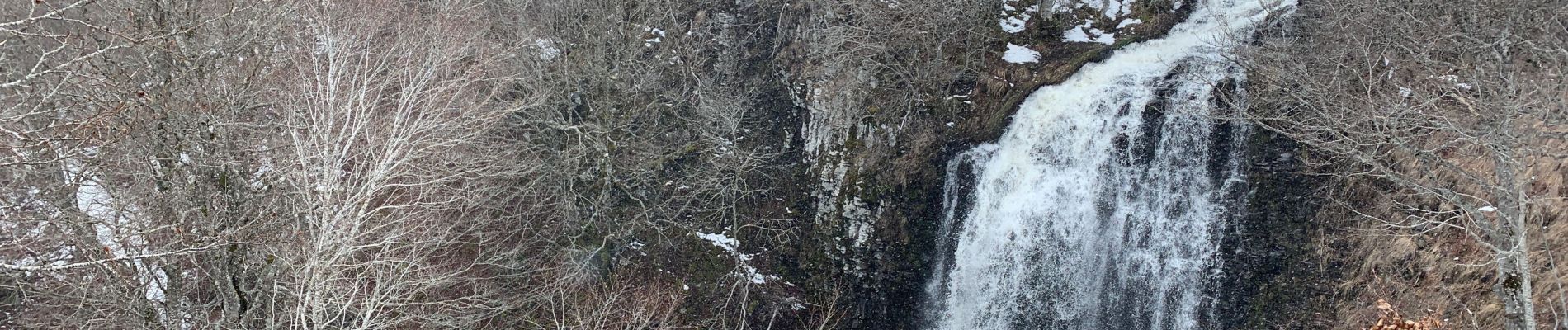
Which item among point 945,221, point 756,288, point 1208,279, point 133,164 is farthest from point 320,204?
point 1208,279

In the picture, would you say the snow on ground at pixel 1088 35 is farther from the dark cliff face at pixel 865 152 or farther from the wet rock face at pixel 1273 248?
the wet rock face at pixel 1273 248

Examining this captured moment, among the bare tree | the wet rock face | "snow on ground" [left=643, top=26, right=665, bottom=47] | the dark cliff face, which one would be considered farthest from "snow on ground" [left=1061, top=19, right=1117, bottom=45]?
"snow on ground" [left=643, top=26, right=665, bottom=47]

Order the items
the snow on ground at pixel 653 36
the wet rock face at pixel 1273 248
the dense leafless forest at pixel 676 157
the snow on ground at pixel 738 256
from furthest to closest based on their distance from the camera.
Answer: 1. the snow on ground at pixel 653 36
2. the snow on ground at pixel 738 256
3. the wet rock face at pixel 1273 248
4. the dense leafless forest at pixel 676 157

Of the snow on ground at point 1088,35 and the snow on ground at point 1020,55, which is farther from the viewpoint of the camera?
the snow on ground at point 1088,35

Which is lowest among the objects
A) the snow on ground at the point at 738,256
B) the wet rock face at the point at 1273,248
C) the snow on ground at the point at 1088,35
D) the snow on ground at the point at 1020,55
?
the snow on ground at the point at 738,256

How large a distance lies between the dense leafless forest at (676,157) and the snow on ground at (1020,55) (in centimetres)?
13

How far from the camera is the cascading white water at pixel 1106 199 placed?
13773mm

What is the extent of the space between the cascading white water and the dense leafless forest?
42cm

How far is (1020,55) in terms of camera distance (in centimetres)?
1631

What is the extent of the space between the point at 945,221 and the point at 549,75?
24.4 ft

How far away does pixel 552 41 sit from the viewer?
55.7 feet

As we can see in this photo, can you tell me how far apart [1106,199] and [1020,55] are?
10.6 ft

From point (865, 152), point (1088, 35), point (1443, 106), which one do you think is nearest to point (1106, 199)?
point (1088, 35)

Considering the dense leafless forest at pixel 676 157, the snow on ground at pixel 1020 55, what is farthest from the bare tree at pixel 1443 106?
the snow on ground at pixel 1020 55
